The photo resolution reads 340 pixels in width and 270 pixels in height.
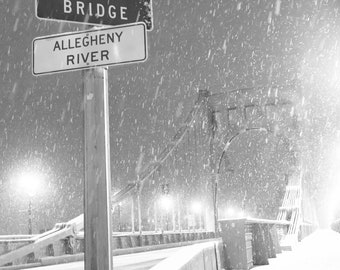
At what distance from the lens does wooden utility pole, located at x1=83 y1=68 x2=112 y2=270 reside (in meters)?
3.20

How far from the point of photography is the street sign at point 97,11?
3498 mm

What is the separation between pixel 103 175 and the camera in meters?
3.32

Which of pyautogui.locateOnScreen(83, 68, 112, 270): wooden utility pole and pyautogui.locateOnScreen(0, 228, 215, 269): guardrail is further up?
pyautogui.locateOnScreen(83, 68, 112, 270): wooden utility pole

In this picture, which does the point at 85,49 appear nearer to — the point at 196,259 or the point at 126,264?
the point at 196,259

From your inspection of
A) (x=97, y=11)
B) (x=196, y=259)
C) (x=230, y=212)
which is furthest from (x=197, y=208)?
(x=230, y=212)

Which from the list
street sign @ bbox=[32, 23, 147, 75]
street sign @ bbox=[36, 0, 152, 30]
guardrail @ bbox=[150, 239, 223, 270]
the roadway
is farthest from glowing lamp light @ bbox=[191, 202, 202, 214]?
street sign @ bbox=[32, 23, 147, 75]

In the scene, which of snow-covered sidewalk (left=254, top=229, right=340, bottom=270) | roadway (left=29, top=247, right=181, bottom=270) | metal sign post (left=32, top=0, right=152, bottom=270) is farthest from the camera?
roadway (left=29, top=247, right=181, bottom=270)

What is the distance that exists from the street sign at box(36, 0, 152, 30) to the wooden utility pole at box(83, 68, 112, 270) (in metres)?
0.35

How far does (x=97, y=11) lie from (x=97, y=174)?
1.12 m

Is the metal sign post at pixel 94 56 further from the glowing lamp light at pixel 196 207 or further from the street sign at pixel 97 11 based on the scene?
the glowing lamp light at pixel 196 207

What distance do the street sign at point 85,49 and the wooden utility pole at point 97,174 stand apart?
0.11 m

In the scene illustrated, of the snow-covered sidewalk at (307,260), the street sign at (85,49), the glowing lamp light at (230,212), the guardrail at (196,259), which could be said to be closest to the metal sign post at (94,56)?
the street sign at (85,49)

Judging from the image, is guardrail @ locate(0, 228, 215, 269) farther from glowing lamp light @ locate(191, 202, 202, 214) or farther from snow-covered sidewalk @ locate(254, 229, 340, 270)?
glowing lamp light @ locate(191, 202, 202, 214)

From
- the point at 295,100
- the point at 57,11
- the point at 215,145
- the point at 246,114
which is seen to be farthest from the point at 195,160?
the point at 57,11
